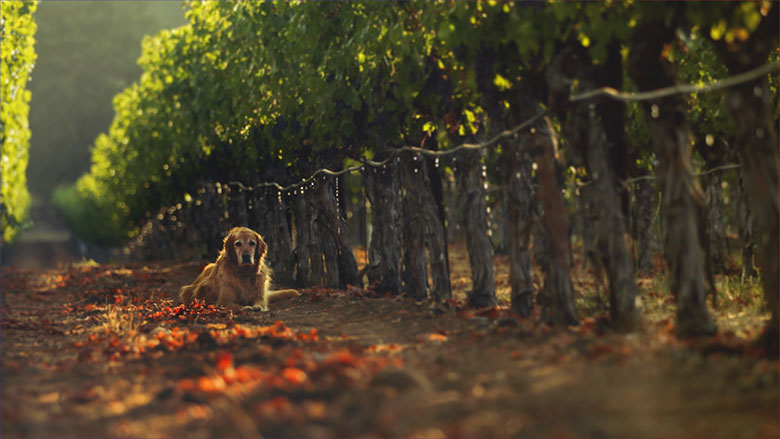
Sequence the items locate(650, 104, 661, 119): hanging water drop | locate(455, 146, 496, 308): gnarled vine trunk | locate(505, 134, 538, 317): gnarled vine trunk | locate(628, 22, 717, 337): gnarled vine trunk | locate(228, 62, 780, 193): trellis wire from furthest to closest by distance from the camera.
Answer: locate(455, 146, 496, 308): gnarled vine trunk
locate(505, 134, 538, 317): gnarled vine trunk
locate(650, 104, 661, 119): hanging water drop
locate(628, 22, 717, 337): gnarled vine trunk
locate(228, 62, 780, 193): trellis wire

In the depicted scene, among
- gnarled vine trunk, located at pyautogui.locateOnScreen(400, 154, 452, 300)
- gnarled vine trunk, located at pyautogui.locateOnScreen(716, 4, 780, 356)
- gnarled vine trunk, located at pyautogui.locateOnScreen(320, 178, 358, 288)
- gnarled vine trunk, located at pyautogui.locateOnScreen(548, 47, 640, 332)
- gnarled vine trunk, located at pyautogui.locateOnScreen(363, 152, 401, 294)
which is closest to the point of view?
gnarled vine trunk, located at pyautogui.locateOnScreen(716, 4, 780, 356)

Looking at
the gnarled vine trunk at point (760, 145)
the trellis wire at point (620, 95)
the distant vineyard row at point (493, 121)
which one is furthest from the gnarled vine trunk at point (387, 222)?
the gnarled vine trunk at point (760, 145)

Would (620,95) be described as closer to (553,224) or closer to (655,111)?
(655,111)

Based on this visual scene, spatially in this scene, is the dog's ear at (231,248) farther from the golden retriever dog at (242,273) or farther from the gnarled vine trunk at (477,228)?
the gnarled vine trunk at (477,228)

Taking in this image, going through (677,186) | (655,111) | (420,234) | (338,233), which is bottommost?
(420,234)

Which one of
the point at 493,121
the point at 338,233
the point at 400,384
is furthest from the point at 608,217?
the point at 338,233

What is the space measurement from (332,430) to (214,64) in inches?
726

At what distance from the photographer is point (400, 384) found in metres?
6.53

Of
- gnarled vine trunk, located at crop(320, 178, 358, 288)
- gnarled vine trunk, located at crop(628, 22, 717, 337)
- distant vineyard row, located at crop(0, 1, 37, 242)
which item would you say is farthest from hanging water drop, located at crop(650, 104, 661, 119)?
distant vineyard row, located at crop(0, 1, 37, 242)

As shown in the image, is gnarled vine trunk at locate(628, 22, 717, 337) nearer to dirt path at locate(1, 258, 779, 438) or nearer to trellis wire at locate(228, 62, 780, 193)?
trellis wire at locate(228, 62, 780, 193)

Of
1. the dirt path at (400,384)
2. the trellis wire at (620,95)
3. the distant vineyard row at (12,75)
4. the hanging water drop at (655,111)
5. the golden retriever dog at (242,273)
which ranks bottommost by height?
the dirt path at (400,384)

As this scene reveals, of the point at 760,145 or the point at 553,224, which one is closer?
the point at 760,145

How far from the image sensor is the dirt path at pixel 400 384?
5801 millimetres

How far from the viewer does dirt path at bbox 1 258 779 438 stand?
19.0ft
